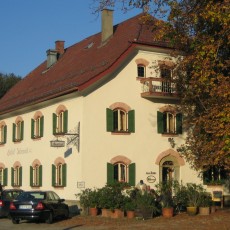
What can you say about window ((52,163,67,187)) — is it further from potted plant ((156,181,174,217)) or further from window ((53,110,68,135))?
potted plant ((156,181,174,217))

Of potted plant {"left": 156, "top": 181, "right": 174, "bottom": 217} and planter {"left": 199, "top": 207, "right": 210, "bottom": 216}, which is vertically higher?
potted plant {"left": 156, "top": 181, "right": 174, "bottom": 217}

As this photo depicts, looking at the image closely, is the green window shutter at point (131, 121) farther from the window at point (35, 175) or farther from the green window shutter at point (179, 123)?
the window at point (35, 175)

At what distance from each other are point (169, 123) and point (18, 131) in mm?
10804

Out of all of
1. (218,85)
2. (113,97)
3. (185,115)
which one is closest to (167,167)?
(185,115)

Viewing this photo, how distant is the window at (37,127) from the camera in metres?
32.1

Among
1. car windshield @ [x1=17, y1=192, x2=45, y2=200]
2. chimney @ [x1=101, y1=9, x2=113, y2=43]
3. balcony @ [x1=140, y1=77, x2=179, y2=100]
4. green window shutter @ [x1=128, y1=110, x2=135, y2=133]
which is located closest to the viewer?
car windshield @ [x1=17, y1=192, x2=45, y2=200]

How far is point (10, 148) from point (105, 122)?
10782mm

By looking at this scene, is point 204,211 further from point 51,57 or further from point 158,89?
point 51,57

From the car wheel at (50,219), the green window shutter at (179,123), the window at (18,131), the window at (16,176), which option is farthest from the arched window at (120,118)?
the window at (16,176)

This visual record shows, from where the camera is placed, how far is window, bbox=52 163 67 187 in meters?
29.1

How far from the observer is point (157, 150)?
1174 inches

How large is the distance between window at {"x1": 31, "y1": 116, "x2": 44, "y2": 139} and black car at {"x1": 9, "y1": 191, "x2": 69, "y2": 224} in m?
9.39

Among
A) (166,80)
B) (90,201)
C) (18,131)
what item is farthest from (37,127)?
(166,80)

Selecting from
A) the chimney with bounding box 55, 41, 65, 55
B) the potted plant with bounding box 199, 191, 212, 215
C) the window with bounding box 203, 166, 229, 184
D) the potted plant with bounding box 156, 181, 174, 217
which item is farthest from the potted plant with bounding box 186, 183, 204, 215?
the chimney with bounding box 55, 41, 65, 55
